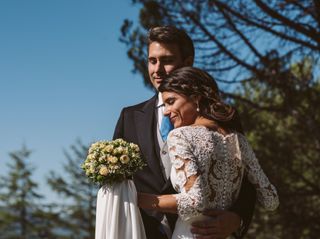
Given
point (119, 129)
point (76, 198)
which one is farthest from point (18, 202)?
point (119, 129)

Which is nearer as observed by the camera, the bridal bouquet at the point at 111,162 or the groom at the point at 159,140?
the bridal bouquet at the point at 111,162

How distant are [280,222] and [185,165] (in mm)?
9323

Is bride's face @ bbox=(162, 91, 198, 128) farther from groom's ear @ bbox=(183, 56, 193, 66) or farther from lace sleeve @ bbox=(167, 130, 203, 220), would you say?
groom's ear @ bbox=(183, 56, 193, 66)

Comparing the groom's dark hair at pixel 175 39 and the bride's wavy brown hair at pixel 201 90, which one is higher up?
the groom's dark hair at pixel 175 39

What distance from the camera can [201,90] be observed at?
324 cm

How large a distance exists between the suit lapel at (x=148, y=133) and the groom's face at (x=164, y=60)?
0.58 feet

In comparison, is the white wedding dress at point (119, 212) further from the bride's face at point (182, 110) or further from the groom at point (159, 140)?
the bride's face at point (182, 110)

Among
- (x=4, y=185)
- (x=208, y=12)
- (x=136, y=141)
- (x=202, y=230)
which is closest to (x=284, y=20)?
(x=208, y=12)

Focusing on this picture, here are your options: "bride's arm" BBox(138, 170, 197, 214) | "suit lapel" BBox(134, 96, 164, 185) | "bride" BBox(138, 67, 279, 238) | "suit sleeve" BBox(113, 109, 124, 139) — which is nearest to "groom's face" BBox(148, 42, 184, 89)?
"suit lapel" BBox(134, 96, 164, 185)

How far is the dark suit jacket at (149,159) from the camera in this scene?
11.2ft

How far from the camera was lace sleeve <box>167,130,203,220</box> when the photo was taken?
9.75ft

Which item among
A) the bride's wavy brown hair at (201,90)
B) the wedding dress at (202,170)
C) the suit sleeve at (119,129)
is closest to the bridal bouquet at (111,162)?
the wedding dress at (202,170)

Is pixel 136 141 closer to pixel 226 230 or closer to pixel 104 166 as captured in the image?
pixel 104 166

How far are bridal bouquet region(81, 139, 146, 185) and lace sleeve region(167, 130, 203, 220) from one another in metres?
0.31
